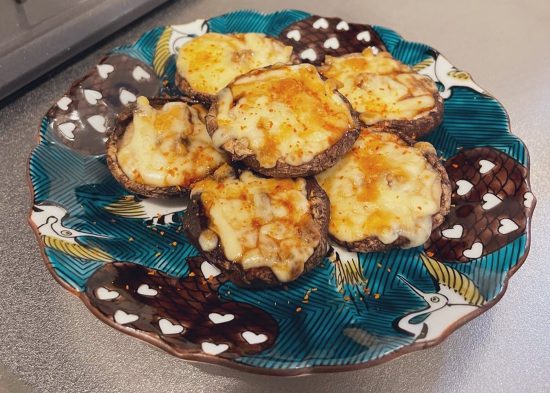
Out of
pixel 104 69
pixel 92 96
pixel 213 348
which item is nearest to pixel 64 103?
pixel 92 96

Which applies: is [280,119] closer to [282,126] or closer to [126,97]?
[282,126]

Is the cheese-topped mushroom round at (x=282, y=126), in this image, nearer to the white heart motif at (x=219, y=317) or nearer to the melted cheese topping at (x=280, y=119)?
the melted cheese topping at (x=280, y=119)

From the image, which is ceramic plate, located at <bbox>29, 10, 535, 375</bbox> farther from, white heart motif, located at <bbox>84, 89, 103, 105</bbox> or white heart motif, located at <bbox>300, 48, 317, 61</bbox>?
white heart motif, located at <bbox>300, 48, 317, 61</bbox>

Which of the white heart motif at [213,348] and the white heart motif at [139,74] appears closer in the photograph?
the white heart motif at [213,348]

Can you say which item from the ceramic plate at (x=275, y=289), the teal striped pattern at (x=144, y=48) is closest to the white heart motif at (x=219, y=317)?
the ceramic plate at (x=275, y=289)

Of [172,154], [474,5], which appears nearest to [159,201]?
[172,154]

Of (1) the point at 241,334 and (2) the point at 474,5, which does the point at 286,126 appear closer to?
(1) the point at 241,334

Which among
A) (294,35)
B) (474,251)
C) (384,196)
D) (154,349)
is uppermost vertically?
(294,35)
